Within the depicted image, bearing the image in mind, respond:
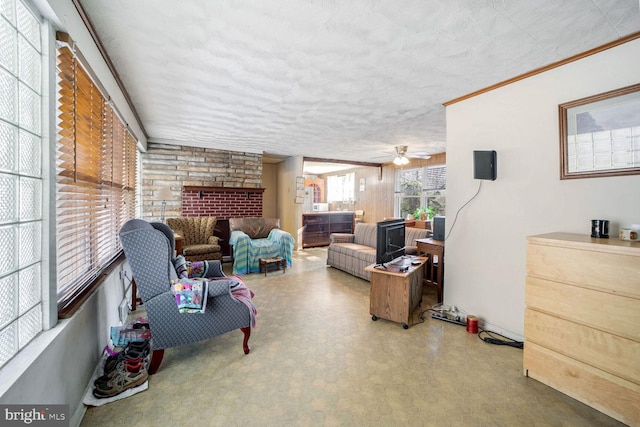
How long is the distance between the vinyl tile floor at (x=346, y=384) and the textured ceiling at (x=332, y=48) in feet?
7.93

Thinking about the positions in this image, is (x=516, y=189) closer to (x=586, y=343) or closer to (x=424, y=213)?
(x=586, y=343)

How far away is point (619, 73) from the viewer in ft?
6.31

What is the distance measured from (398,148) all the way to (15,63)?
5065 mm

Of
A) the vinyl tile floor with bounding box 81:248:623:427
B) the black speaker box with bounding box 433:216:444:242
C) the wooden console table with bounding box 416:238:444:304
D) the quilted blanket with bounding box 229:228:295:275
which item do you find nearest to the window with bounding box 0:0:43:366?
the vinyl tile floor with bounding box 81:248:623:427

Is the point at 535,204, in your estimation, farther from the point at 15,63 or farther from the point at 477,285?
the point at 15,63

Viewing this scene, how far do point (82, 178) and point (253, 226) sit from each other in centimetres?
365

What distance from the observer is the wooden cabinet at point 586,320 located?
5.10 ft

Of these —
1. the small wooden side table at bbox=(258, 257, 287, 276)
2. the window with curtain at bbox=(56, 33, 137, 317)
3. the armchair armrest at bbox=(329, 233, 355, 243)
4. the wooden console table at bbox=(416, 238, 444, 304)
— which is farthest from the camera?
the armchair armrest at bbox=(329, 233, 355, 243)

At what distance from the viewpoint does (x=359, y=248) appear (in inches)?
184

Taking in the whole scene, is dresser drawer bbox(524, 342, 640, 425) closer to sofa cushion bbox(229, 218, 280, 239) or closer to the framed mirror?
the framed mirror

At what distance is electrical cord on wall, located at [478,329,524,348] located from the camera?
7.93ft

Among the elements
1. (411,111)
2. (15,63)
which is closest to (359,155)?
(411,111)

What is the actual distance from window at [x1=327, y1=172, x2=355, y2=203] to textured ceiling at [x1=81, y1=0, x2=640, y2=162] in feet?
17.8

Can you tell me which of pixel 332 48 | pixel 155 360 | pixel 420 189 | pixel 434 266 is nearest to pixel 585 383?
pixel 434 266
